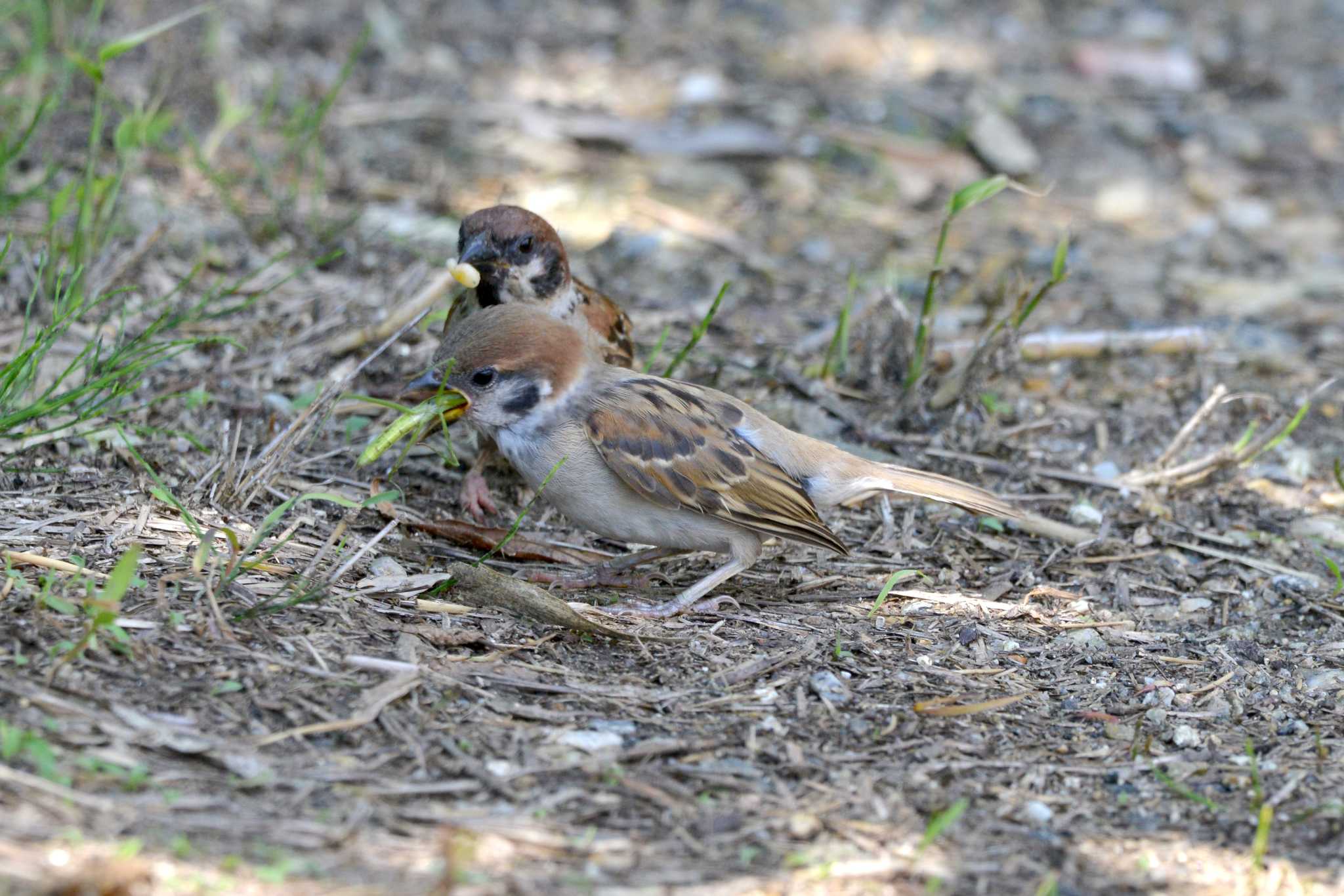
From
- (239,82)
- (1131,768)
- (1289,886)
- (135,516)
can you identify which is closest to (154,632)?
(135,516)

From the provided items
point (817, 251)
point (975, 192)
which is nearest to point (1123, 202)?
point (817, 251)

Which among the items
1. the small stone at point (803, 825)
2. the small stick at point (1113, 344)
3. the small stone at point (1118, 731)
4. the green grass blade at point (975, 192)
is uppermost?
the green grass blade at point (975, 192)

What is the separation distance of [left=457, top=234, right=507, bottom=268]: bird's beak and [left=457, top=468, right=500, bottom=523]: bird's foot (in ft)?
2.94

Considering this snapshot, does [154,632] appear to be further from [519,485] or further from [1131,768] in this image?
[1131,768]

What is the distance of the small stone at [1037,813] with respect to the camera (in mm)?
3822

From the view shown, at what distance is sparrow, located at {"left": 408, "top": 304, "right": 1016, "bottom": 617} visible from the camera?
5.07 meters

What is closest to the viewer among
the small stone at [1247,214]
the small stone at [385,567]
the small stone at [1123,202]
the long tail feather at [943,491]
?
the small stone at [385,567]

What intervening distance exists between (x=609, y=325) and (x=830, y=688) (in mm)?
2325

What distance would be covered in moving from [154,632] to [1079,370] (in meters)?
4.93

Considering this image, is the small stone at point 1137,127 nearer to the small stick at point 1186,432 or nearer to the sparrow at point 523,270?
the small stick at point 1186,432

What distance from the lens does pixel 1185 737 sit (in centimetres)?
432

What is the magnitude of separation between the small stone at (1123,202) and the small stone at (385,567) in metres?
6.21

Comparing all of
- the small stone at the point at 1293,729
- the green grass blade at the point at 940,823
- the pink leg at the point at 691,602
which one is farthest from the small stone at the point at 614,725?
the small stone at the point at 1293,729

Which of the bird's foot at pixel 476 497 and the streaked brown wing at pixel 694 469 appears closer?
the streaked brown wing at pixel 694 469
